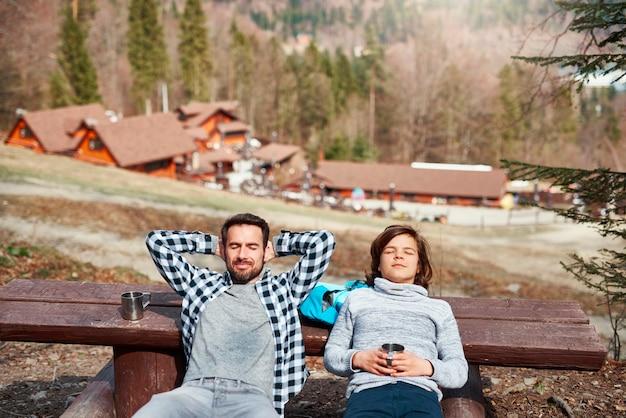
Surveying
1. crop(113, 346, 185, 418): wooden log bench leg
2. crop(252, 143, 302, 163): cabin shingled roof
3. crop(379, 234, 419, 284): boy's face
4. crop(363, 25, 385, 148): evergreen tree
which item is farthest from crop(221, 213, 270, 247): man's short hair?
crop(363, 25, 385, 148): evergreen tree

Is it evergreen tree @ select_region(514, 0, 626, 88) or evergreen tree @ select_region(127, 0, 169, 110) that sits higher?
evergreen tree @ select_region(127, 0, 169, 110)

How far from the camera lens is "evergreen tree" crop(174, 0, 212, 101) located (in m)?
69.1

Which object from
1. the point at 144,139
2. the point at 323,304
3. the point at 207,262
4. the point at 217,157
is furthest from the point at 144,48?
the point at 323,304

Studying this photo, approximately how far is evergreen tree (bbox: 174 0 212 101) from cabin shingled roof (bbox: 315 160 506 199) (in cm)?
2759

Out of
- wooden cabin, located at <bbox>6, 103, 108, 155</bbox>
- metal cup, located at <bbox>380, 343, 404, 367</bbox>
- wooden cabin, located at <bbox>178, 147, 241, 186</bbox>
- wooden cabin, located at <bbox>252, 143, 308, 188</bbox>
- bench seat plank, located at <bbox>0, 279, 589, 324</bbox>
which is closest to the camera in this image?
metal cup, located at <bbox>380, 343, 404, 367</bbox>

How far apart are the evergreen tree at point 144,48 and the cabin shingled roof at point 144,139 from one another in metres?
21.0

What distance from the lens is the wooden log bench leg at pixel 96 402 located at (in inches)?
138

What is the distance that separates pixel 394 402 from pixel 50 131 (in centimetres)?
4403

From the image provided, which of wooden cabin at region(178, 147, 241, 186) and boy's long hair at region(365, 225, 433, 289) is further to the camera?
wooden cabin at region(178, 147, 241, 186)

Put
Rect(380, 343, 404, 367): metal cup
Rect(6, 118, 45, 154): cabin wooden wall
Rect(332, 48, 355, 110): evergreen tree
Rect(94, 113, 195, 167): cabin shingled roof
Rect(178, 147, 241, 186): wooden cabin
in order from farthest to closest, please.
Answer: Rect(332, 48, 355, 110): evergreen tree, Rect(178, 147, 241, 186): wooden cabin, Rect(6, 118, 45, 154): cabin wooden wall, Rect(94, 113, 195, 167): cabin shingled roof, Rect(380, 343, 404, 367): metal cup

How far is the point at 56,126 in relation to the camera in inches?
1690

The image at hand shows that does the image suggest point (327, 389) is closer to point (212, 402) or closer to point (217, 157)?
point (212, 402)

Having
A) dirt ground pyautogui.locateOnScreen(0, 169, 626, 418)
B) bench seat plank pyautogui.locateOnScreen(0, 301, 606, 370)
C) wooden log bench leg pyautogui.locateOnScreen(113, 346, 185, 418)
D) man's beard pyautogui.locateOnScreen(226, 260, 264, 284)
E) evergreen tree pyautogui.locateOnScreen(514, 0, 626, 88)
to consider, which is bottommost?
dirt ground pyautogui.locateOnScreen(0, 169, 626, 418)

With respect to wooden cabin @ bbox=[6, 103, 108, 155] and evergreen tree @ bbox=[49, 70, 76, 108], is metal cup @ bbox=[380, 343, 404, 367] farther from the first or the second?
evergreen tree @ bbox=[49, 70, 76, 108]
